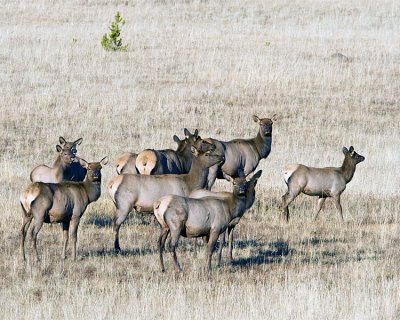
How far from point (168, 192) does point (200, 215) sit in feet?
4.89

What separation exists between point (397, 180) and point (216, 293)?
9295 mm

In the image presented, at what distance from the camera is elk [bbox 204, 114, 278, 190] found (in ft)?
49.3

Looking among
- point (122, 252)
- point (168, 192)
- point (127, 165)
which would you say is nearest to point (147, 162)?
point (127, 165)

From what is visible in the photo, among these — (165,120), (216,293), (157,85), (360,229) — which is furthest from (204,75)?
(216,293)

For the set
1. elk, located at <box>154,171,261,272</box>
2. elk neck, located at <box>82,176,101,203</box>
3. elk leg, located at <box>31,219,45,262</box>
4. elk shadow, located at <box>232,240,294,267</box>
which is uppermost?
elk neck, located at <box>82,176,101,203</box>

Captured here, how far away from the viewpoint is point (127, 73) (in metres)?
29.1

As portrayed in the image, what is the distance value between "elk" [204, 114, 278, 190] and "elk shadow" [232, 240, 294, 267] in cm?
261

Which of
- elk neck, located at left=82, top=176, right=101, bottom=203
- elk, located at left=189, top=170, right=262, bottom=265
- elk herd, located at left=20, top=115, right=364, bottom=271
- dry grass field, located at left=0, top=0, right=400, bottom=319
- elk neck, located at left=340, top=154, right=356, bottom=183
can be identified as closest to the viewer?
dry grass field, located at left=0, top=0, right=400, bottom=319

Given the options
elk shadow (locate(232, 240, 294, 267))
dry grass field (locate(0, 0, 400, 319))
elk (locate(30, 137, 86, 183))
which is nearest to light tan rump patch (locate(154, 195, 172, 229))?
dry grass field (locate(0, 0, 400, 319))

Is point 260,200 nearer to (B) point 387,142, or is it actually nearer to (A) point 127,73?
(B) point 387,142

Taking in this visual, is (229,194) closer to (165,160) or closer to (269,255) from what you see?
(269,255)

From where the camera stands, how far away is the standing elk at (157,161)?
43.4 feet

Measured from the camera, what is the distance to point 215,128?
76.8 ft

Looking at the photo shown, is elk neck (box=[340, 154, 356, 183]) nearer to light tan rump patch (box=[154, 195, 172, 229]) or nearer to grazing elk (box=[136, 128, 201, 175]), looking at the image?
grazing elk (box=[136, 128, 201, 175])
